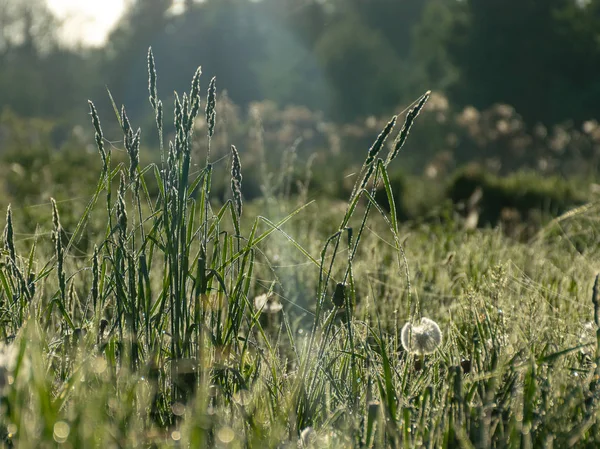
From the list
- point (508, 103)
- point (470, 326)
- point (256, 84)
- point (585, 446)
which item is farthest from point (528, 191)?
point (256, 84)

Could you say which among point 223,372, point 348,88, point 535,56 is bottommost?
point 348,88

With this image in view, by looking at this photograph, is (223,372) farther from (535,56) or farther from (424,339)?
(535,56)

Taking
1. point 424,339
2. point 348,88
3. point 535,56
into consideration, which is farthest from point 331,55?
point 424,339

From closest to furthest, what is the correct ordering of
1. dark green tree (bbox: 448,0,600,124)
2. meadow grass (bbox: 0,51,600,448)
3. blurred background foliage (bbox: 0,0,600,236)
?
meadow grass (bbox: 0,51,600,448) → blurred background foliage (bbox: 0,0,600,236) → dark green tree (bbox: 448,0,600,124)

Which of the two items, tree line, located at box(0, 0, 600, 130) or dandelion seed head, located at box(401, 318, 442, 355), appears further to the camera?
tree line, located at box(0, 0, 600, 130)

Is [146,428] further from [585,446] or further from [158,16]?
[158,16]

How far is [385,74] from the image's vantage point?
84.6 ft

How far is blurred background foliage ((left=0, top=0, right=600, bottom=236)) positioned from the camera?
9.14m

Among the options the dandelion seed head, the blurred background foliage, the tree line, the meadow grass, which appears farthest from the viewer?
the tree line

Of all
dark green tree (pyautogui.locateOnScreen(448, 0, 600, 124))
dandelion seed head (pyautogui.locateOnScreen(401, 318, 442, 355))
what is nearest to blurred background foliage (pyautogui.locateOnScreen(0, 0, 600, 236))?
dark green tree (pyautogui.locateOnScreen(448, 0, 600, 124))

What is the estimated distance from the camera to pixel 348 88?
27.2 metres

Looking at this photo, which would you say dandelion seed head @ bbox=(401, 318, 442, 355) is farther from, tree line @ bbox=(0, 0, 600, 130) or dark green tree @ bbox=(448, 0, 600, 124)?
dark green tree @ bbox=(448, 0, 600, 124)

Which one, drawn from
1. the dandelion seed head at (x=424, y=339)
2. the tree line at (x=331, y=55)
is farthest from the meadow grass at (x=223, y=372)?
the tree line at (x=331, y=55)

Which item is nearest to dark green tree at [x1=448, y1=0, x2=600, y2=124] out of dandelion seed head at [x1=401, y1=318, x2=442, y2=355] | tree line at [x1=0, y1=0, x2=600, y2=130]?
tree line at [x1=0, y1=0, x2=600, y2=130]
